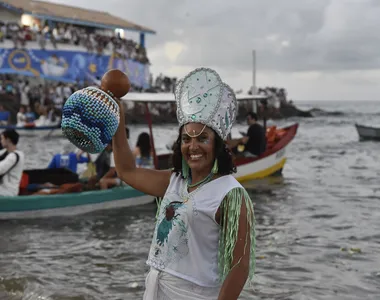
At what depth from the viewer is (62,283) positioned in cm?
668

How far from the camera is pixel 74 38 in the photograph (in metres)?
39.3

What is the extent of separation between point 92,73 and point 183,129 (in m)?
38.1

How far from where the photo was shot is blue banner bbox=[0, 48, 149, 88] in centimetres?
3550

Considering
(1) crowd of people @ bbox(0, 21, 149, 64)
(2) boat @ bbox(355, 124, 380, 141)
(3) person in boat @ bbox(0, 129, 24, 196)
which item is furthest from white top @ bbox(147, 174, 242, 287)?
(1) crowd of people @ bbox(0, 21, 149, 64)

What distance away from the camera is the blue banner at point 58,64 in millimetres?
35500

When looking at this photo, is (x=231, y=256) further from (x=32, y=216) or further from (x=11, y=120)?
(x=11, y=120)

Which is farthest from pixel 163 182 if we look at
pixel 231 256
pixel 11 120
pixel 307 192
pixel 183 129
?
pixel 11 120

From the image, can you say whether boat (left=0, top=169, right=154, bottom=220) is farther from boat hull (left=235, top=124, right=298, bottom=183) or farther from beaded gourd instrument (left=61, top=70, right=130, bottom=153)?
beaded gourd instrument (left=61, top=70, right=130, bottom=153)

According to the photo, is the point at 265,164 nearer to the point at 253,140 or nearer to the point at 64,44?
the point at 253,140

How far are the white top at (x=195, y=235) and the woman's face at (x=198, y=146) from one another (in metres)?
0.09

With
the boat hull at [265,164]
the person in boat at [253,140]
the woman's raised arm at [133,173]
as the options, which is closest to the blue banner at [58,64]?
the boat hull at [265,164]

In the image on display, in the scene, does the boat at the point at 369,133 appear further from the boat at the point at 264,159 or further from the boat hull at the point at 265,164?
the boat hull at the point at 265,164

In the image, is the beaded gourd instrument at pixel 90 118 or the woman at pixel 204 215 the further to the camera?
the beaded gourd instrument at pixel 90 118

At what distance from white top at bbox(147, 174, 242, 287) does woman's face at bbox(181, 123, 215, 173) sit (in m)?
0.09
